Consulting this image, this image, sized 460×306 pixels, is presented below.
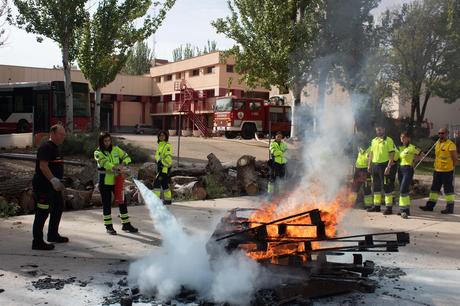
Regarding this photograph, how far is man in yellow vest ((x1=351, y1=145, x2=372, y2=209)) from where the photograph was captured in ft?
36.2

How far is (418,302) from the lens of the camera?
16.2ft

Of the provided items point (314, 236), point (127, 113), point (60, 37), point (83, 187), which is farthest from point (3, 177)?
point (127, 113)

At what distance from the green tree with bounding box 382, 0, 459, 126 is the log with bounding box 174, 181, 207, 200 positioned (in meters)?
15.9

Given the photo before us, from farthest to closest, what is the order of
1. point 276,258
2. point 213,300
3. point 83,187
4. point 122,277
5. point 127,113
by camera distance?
1. point 127,113
2. point 83,187
3. point 122,277
4. point 276,258
5. point 213,300

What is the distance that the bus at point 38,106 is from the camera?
2223 centimetres

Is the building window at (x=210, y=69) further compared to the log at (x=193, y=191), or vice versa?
the building window at (x=210, y=69)

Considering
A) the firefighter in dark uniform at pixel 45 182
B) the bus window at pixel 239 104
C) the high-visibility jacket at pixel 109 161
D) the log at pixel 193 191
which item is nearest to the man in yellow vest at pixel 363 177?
the log at pixel 193 191

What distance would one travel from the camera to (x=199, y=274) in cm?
507

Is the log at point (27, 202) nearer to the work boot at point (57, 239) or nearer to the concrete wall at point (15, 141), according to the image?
the work boot at point (57, 239)

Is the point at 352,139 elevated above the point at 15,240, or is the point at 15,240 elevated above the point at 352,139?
the point at 352,139

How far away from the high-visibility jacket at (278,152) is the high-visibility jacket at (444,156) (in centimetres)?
367

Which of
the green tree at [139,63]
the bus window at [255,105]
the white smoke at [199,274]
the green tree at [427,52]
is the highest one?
the green tree at [139,63]

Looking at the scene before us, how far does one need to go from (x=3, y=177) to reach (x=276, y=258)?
7.99 metres

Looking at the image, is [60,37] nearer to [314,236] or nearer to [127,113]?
[314,236]
